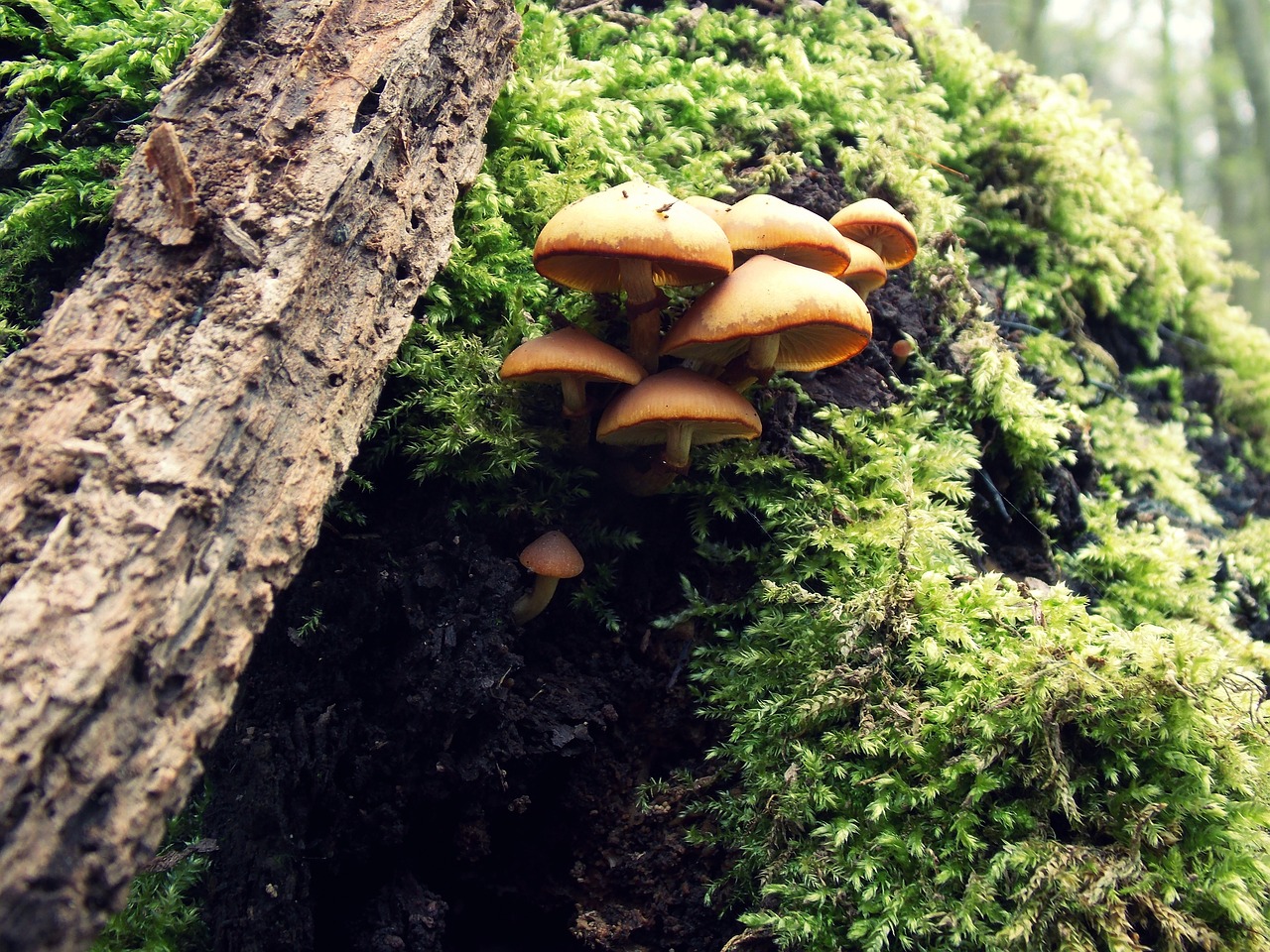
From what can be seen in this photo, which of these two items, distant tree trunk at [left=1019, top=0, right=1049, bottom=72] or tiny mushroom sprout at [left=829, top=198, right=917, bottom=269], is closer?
tiny mushroom sprout at [left=829, top=198, right=917, bottom=269]

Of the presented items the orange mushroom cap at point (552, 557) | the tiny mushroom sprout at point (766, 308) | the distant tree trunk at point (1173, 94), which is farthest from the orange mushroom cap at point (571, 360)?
the distant tree trunk at point (1173, 94)

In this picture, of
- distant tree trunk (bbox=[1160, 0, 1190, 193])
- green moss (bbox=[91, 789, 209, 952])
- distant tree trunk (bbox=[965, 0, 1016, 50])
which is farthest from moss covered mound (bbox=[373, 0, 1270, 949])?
distant tree trunk (bbox=[1160, 0, 1190, 193])

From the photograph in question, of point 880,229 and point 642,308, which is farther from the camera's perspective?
point 880,229

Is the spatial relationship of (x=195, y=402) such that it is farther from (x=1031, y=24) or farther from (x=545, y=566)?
(x=1031, y=24)

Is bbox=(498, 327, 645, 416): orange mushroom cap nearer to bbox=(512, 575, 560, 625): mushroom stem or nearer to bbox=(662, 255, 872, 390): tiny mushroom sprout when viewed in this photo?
bbox=(662, 255, 872, 390): tiny mushroom sprout

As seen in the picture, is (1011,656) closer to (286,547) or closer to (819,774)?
(819,774)

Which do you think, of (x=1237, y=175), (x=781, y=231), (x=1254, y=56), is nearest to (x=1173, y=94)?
(x=1237, y=175)
